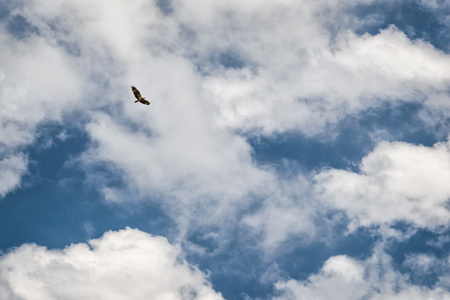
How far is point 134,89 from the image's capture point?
4572 cm
